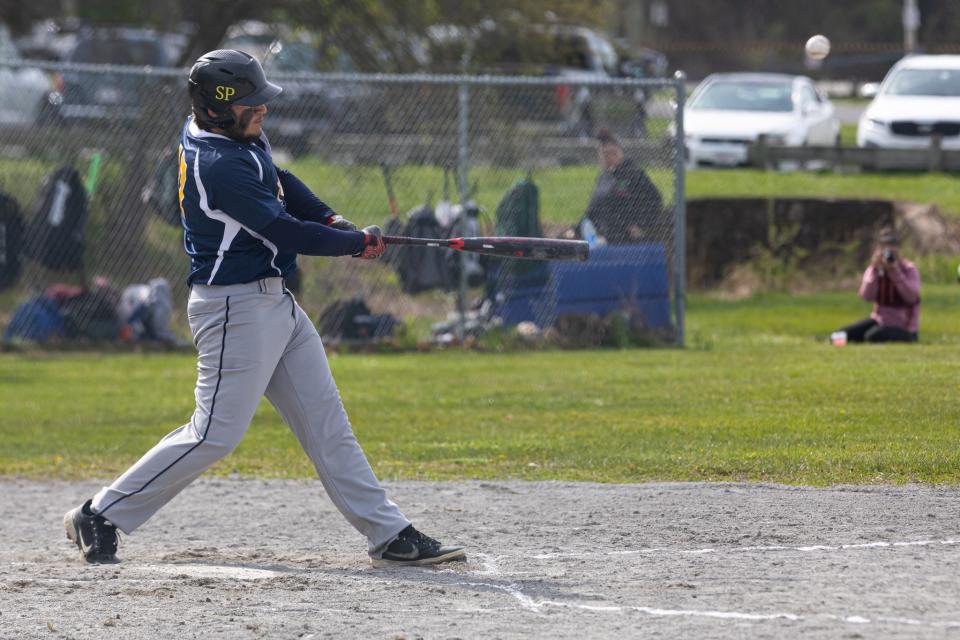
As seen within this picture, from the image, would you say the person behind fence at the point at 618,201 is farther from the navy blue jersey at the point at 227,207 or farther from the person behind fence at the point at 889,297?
the navy blue jersey at the point at 227,207

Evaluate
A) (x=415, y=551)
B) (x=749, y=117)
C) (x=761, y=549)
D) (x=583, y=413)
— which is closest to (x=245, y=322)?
(x=415, y=551)

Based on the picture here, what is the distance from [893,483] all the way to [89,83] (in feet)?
35.3

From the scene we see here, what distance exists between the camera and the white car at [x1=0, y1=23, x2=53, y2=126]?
1387 cm

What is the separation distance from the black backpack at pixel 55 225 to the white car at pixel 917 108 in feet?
Result: 44.0

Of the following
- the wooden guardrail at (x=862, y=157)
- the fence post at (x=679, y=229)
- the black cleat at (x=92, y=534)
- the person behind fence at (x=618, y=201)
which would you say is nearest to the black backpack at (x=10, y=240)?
the person behind fence at (x=618, y=201)

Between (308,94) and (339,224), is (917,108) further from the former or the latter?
(339,224)

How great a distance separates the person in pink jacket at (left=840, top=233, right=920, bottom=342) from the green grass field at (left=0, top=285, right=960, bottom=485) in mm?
316

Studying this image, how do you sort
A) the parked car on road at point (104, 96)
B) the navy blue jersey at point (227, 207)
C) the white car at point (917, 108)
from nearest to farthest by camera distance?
the navy blue jersey at point (227, 207) < the parked car on road at point (104, 96) < the white car at point (917, 108)

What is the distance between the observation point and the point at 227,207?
554 centimetres

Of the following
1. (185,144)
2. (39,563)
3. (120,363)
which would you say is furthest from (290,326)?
(120,363)

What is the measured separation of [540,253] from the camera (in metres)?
6.38

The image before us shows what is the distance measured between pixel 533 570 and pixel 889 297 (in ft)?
24.5

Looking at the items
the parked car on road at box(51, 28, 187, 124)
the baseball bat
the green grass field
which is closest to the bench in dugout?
the green grass field

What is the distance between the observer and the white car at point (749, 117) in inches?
886
